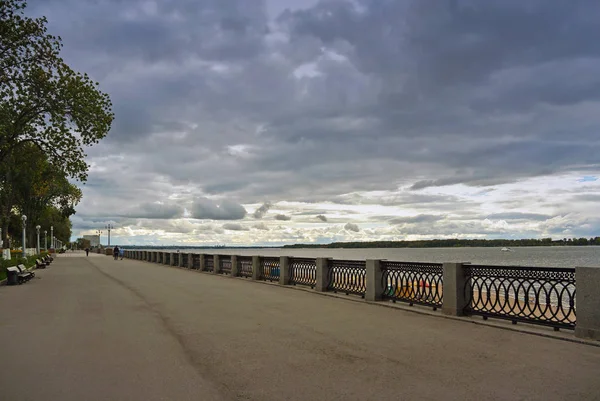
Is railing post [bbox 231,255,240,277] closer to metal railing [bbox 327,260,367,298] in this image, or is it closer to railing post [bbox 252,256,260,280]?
railing post [bbox 252,256,260,280]

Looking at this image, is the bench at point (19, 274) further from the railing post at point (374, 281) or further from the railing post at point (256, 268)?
the railing post at point (374, 281)

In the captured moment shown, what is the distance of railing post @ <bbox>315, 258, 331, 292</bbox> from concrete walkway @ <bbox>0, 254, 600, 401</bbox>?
13.0 feet

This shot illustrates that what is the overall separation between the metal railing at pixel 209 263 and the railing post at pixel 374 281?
17.4 metres

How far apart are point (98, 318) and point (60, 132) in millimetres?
18263

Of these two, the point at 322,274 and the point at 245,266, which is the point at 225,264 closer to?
the point at 245,266

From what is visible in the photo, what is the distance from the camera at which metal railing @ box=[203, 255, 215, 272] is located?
30625 mm

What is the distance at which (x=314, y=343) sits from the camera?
848 centimetres

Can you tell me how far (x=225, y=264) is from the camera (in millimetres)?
28188

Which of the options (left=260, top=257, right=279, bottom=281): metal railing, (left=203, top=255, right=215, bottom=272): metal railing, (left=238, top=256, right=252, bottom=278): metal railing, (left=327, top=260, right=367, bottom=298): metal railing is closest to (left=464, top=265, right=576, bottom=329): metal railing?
(left=327, top=260, right=367, bottom=298): metal railing

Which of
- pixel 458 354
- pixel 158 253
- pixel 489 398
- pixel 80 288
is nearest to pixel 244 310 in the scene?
pixel 458 354

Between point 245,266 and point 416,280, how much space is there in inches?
533

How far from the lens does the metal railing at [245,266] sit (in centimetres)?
2480

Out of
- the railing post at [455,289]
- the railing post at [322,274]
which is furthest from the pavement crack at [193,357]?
the railing post at [455,289]

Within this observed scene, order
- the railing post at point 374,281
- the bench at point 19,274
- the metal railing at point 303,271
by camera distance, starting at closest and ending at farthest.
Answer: the railing post at point 374,281 → the metal railing at point 303,271 → the bench at point 19,274
